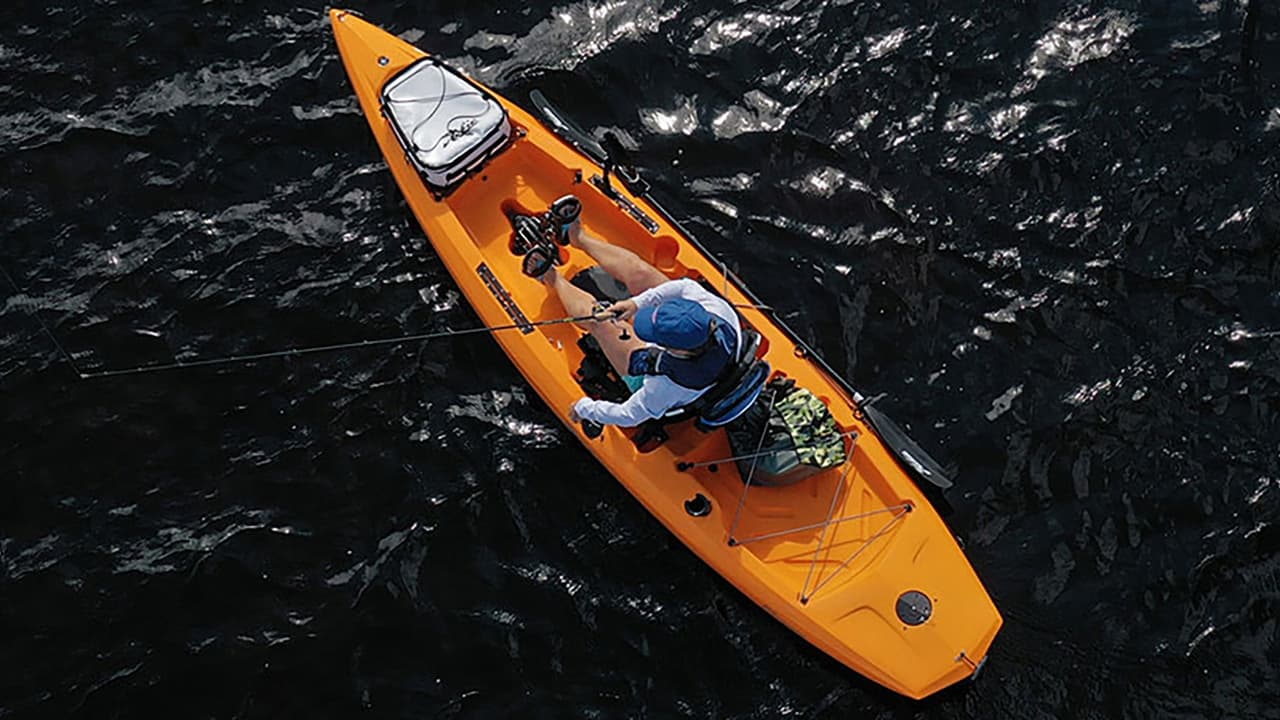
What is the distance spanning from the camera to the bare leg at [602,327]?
727 centimetres

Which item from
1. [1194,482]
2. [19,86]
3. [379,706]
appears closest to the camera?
[379,706]

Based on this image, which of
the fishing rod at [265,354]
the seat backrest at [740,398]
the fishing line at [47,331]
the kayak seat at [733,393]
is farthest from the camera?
the fishing line at [47,331]

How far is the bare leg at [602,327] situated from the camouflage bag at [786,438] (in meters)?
0.84

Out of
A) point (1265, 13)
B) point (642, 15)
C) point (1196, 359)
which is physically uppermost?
point (642, 15)

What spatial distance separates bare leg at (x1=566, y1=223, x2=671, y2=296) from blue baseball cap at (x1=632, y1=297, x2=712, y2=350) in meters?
1.41

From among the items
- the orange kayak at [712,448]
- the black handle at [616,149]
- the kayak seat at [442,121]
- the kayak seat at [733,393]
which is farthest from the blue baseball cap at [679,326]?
the black handle at [616,149]

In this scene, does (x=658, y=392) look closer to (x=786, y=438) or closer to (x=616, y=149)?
(x=786, y=438)

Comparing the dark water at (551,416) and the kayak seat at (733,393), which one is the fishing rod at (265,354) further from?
the kayak seat at (733,393)

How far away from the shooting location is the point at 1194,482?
25.5 feet

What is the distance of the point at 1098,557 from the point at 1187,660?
0.85 meters

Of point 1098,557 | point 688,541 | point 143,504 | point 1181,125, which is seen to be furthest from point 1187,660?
point 143,504

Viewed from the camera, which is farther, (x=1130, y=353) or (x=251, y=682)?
(x=1130, y=353)

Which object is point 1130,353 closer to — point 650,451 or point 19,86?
point 650,451

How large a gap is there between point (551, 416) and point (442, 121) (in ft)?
7.39
